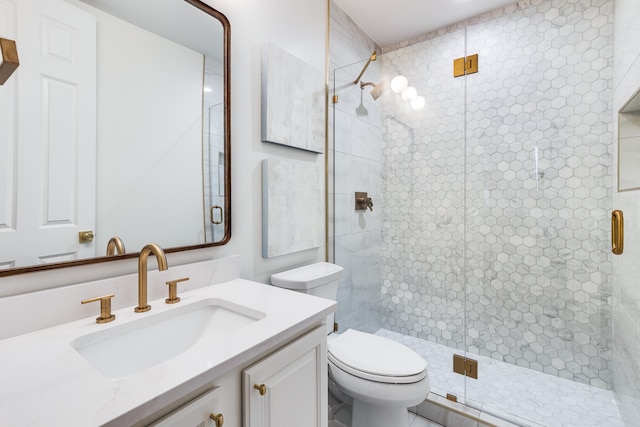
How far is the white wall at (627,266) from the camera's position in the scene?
1.27 m

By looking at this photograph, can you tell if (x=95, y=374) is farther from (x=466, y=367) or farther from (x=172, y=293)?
(x=466, y=367)

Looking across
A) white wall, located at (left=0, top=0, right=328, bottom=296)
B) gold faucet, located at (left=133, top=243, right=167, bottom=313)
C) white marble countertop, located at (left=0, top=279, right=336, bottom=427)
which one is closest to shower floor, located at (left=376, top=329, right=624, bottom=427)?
white wall, located at (left=0, top=0, right=328, bottom=296)

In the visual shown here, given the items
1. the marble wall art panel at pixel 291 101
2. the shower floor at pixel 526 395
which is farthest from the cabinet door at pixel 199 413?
the shower floor at pixel 526 395

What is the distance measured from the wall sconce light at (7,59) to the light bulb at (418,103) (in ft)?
6.98

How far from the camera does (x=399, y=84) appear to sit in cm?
225

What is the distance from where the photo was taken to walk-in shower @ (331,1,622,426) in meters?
1.77

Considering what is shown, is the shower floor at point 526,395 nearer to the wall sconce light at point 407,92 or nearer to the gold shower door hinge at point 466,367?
the gold shower door hinge at point 466,367

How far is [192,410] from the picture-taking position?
0.60m

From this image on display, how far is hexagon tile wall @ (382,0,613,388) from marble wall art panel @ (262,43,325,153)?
2.66 feet

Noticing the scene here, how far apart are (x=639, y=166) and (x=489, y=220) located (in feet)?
2.53

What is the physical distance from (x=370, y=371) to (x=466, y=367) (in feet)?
3.18

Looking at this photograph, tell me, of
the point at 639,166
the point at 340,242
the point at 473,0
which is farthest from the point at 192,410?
the point at 473,0

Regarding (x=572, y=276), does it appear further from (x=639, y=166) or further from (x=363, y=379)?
(x=363, y=379)

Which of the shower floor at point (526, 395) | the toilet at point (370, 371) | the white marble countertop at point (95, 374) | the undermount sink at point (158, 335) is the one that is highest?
the white marble countertop at point (95, 374)
